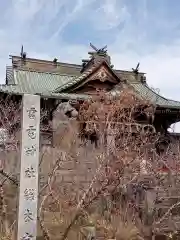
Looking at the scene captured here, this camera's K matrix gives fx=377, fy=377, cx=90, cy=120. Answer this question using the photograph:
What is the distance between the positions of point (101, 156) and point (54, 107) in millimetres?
5287

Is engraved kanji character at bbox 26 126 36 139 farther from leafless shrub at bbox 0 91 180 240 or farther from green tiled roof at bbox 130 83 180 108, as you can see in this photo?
green tiled roof at bbox 130 83 180 108

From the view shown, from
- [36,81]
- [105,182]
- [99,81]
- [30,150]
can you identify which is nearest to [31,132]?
Result: [30,150]

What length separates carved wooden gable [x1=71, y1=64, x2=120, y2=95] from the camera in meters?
18.3

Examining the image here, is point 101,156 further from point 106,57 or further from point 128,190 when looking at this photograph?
point 106,57

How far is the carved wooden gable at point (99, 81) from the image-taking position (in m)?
18.3

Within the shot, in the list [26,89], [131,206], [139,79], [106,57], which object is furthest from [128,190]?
[139,79]

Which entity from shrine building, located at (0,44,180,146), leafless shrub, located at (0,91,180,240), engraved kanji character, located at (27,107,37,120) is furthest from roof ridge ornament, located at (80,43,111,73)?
engraved kanji character, located at (27,107,37,120)

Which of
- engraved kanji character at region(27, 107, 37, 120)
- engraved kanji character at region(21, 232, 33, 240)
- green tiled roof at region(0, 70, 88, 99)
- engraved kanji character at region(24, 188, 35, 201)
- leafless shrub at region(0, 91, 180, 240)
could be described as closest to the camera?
engraved kanji character at region(21, 232, 33, 240)

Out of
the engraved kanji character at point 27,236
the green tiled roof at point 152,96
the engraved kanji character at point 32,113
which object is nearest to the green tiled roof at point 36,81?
the green tiled roof at point 152,96

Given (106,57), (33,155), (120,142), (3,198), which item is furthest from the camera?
(106,57)

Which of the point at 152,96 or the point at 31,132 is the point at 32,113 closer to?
the point at 31,132

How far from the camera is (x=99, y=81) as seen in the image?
1889 cm

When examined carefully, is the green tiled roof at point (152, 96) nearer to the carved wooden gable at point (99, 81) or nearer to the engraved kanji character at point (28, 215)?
the carved wooden gable at point (99, 81)

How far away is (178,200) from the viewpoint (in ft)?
36.3
